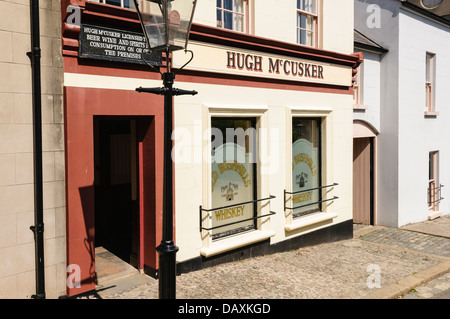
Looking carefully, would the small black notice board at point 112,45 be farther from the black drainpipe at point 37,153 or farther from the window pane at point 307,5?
the window pane at point 307,5

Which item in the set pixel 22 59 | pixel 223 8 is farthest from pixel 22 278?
pixel 223 8

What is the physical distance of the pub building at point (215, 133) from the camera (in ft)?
20.0

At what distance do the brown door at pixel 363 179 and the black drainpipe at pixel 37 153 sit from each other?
408 inches

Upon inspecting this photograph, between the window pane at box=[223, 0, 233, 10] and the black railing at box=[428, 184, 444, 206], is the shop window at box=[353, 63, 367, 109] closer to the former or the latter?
the black railing at box=[428, 184, 444, 206]

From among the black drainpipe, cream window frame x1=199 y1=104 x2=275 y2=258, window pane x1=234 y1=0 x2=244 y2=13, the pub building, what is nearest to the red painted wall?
A: the pub building

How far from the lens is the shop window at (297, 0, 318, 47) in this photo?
9758mm

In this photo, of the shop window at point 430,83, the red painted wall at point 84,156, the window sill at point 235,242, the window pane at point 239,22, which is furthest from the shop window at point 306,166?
the shop window at point 430,83

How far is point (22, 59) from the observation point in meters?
5.61

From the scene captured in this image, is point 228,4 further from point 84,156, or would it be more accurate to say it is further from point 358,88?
point 358,88

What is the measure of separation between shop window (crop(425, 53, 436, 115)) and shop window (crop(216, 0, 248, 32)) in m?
9.02

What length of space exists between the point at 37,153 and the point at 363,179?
34.9 ft

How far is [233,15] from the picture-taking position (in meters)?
8.38

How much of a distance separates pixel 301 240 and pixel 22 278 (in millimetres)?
6042
